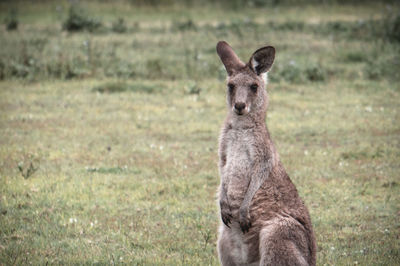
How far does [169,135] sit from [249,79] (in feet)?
16.2

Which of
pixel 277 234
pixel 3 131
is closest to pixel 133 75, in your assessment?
A: pixel 3 131

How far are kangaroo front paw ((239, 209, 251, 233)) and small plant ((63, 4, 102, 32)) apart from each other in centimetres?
1375

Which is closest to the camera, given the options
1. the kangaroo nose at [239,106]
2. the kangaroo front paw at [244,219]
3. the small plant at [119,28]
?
the kangaroo front paw at [244,219]

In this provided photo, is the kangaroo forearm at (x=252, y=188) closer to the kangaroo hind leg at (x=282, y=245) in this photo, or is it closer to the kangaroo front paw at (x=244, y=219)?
the kangaroo front paw at (x=244, y=219)

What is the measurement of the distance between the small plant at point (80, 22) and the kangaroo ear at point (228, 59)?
42.5ft

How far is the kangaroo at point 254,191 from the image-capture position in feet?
14.0

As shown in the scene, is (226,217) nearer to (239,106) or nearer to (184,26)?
(239,106)

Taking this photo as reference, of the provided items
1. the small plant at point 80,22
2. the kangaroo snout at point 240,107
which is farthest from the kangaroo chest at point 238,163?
the small plant at point 80,22

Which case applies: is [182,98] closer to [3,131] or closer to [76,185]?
[3,131]

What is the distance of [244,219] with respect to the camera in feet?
14.6

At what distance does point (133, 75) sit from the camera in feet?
43.3

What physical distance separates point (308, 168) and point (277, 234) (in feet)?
13.0

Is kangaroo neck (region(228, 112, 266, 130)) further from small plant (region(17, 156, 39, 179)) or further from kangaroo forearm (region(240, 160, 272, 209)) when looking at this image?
small plant (region(17, 156, 39, 179))

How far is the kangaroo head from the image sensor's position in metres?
4.76
